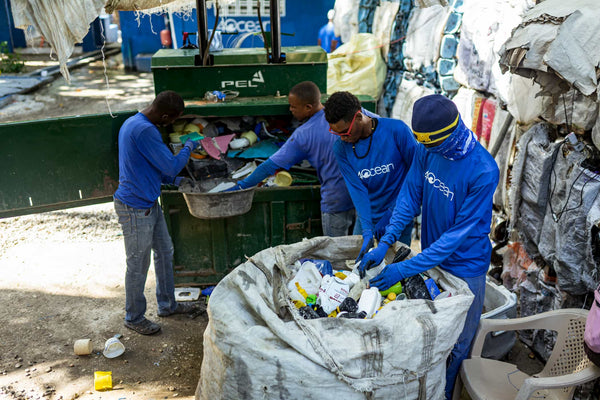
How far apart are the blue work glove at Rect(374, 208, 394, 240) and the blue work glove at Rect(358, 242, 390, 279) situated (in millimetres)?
695

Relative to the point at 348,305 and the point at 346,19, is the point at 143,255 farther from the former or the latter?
the point at 346,19

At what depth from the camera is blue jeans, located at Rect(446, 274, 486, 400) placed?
10.4 ft

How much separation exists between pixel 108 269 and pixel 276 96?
8.35 ft

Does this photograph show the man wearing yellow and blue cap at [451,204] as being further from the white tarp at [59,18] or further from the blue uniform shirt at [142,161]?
the white tarp at [59,18]

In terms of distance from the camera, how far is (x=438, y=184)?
3092mm

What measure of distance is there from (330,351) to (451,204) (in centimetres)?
111

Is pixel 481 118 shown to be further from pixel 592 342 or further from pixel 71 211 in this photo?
pixel 71 211

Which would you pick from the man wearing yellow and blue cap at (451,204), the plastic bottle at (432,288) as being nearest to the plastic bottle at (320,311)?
the man wearing yellow and blue cap at (451,204)

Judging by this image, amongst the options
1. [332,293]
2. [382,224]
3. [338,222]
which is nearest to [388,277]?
[332,293]

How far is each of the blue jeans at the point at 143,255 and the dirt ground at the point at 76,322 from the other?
0.70 ft

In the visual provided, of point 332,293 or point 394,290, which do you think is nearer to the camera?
point 332,293

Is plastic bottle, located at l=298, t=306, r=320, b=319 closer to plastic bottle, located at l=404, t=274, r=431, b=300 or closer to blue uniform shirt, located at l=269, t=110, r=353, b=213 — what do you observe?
plastic bottle, located at l=404, t=274, r=431, b=300

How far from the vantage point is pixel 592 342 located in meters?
2.73

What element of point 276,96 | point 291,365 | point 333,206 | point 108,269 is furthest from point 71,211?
point 291,365
